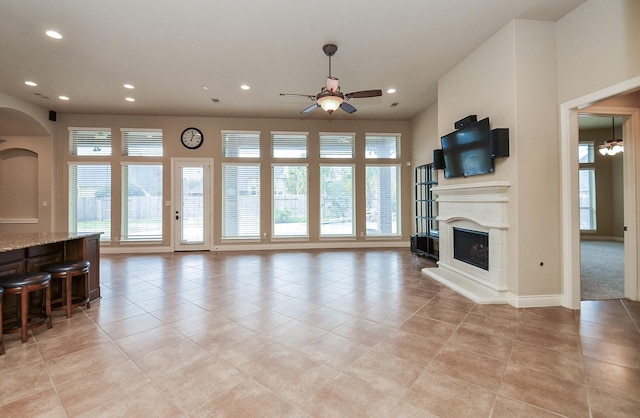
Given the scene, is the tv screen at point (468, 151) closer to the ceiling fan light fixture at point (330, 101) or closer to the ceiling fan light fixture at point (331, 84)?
the ceiling fan light fixture at point (330, 101)

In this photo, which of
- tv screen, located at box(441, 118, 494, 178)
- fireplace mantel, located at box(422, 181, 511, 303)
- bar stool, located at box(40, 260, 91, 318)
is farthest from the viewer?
tv screen, located at box(441, 118, 494, 178)

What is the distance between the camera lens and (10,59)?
418cm

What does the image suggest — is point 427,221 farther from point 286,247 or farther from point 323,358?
point 323,358

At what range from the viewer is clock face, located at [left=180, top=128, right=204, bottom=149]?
23.0 feet

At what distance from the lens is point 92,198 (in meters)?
6.84

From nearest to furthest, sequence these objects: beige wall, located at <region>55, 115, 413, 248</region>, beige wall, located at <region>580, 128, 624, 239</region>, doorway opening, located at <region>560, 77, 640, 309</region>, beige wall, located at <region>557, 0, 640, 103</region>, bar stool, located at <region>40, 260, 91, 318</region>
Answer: beige wall, located at <region>557, 0, 640, 103</region> < bar stool, located at <region>40, 260, 91, 318</region> < doorway opening, located at <region>560, 77, 640, 309</region> < beige wall, located at <region>55, 115, 413, 248</region> < beige wall, located at <region>580, 128, 624, 239</region>

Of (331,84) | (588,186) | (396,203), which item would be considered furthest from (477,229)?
(588,186)

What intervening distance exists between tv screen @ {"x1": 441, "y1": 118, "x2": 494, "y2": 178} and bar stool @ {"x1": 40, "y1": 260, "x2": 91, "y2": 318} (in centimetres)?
509

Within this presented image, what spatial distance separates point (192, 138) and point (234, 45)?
3812mm

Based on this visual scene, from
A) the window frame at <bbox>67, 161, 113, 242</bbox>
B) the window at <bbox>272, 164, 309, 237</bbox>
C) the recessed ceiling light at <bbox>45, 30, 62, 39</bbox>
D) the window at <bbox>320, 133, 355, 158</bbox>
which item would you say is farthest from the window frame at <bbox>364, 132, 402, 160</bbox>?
the window frame at <bbox>67, 161, 113, 242</bbox>

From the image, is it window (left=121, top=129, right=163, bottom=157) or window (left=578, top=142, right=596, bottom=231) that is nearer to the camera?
window (left=121, top=129, right=163, bottom=157)

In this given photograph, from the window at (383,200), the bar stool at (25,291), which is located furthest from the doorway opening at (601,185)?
the bar stool at (25,291)

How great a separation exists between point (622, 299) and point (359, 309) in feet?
11.0

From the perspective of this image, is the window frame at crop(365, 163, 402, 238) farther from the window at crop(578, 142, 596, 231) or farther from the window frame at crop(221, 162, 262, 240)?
the window at crop(578, 142, 596, 231)
